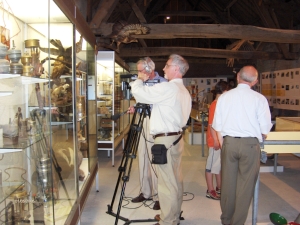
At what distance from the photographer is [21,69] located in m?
1.84

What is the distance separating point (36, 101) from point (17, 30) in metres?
0.53

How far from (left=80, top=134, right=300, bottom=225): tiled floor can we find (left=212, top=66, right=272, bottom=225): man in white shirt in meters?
0.57

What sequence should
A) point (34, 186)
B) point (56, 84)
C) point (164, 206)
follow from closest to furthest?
point (34, 186), point (56, 84), point (164, 206)

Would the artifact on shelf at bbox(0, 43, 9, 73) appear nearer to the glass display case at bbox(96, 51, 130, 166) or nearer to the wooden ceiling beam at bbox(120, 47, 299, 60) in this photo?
the glass display case at bbox(96, 51, 130, 166)

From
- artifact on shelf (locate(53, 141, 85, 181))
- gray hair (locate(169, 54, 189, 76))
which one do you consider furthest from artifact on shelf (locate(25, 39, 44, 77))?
gray hair (locate(169, 54, 189, 76))

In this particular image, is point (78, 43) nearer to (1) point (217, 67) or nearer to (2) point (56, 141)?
(2) point (56, 141)

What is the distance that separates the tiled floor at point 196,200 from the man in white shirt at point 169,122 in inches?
21.9

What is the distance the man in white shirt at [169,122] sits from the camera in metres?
2.73

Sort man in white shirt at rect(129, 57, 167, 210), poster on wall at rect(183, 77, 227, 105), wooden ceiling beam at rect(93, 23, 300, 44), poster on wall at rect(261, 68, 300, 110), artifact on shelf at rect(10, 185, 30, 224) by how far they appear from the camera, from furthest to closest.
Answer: poster on wall at rect(183, 77, 227, 105) → poster on wall at rect(261, 68, 300, 110) → wooden ceiling beam at rect(93, 23, 300, 44) → man in white shirt at rect(129, 57, 167, 210) → artifact on shelf at rect(10, 185, 30, 224)

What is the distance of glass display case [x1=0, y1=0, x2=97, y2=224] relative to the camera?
1873mm

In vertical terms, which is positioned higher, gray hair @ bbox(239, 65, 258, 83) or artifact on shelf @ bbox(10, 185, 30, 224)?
gray hair @ bbox(239, 65, 258, 83)

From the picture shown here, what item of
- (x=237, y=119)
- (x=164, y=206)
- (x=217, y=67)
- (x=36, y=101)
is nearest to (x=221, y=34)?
(x=237, y=119)

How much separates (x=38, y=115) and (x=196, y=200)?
251 cm

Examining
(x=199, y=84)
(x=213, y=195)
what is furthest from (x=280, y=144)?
(x=199, y=84)
